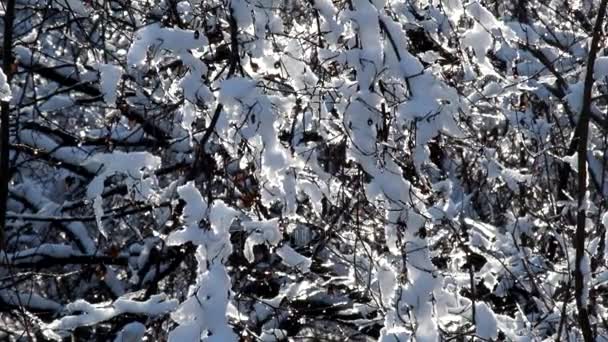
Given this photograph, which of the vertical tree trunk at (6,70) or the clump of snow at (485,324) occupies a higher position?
the vertical tree trunk at (6,70)

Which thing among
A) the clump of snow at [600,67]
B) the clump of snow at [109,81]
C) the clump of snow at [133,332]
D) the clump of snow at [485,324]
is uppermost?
the clump of snow at [600,67]

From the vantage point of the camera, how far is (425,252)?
296 centimetres

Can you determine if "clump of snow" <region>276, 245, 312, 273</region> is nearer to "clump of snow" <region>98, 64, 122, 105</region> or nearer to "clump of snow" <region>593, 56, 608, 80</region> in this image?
"clump of snow" <region>98, 64, 122, 105</region>

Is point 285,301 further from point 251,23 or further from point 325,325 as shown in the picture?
point 251,23

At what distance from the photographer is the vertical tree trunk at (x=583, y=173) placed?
3920 millimetres

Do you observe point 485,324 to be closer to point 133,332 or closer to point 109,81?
point 109,81

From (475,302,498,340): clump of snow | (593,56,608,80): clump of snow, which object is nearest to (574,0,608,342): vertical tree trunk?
(593,56,608,80): clump of snow

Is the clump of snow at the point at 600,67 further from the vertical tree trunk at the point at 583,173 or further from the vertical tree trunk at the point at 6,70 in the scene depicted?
the vertical tree trunk at the point at 6,70

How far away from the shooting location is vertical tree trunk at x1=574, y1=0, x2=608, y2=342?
12.9ft

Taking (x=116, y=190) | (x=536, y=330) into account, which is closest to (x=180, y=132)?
(x=116, y=190)

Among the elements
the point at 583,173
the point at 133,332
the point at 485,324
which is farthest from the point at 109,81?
the point at 583,173

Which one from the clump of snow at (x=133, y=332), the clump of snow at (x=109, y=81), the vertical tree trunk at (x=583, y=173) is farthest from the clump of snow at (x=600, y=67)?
the clump of snow at (x=133, y=332)

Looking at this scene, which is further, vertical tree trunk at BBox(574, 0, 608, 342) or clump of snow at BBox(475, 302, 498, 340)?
vertical tree trunk at BBox(574, 0, 608, 342)

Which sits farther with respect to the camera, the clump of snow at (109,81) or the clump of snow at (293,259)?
the clump of snow at (293,259)
